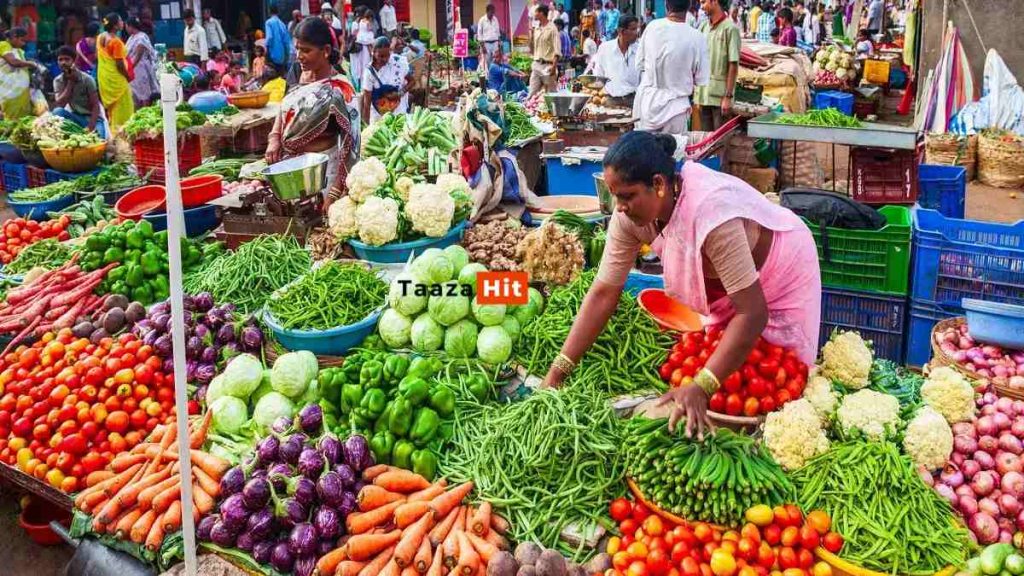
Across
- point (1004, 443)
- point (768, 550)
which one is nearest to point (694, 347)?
point (768, 550)

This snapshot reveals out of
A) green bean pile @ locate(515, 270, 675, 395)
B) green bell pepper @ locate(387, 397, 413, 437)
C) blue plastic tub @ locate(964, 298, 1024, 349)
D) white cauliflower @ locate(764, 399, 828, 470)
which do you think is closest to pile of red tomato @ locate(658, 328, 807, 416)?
white cauliflower @ locate(764, 399, 828, 470)

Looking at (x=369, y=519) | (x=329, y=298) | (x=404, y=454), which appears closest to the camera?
(x=369, y=519)

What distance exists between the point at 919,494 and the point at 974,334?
160 cm

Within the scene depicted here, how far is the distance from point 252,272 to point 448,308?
147cm

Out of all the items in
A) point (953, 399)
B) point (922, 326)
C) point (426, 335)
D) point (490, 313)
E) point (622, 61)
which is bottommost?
point (922, 326)

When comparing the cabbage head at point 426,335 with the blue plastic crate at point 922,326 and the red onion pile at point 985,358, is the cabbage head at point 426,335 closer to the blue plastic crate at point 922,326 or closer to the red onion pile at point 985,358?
the red onion pile at point 985,358

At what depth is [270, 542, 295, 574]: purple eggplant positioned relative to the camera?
9.51 feet

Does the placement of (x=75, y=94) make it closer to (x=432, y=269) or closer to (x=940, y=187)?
(x=432, y=269)

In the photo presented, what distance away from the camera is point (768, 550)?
2574 mm

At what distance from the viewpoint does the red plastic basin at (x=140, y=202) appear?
5773 mm

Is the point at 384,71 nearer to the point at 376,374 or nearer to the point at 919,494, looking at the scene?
the point at 376,374

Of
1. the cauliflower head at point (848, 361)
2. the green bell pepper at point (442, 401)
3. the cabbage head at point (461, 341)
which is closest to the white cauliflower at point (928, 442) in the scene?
the cauliflower head at point (848, 361)

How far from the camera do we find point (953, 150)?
9648mm

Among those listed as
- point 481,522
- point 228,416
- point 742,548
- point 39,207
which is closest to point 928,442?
point 742,548
